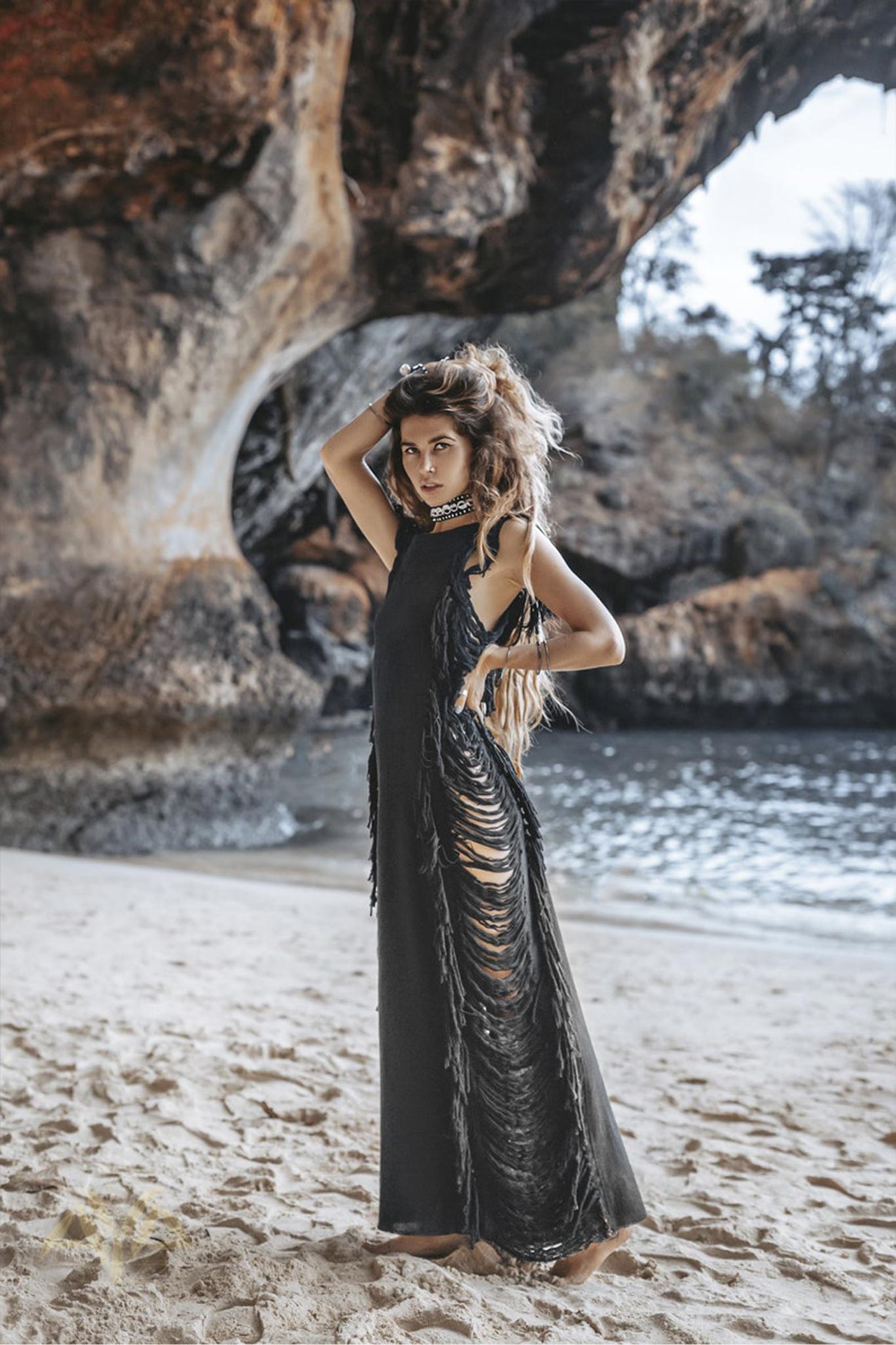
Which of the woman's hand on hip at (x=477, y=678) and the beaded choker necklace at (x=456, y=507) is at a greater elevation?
the beaded choker necklace at (x=456, y=507)

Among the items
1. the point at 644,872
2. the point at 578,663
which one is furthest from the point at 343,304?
the point at 578,663

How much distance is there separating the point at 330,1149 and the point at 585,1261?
0.94 m

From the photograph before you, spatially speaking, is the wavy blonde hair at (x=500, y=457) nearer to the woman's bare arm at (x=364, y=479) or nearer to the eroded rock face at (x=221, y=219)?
the woman's bare arm at (x=364, y=479)

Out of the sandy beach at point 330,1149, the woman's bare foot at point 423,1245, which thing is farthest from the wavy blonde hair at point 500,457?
the sandy beach at point 330,1149

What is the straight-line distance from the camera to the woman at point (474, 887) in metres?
2.11

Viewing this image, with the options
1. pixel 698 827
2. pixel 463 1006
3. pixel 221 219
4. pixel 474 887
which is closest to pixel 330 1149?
pixel 463 1006

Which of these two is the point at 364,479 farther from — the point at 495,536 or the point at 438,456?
the point at 495,536

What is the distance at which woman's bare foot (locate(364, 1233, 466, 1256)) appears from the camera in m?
2.19

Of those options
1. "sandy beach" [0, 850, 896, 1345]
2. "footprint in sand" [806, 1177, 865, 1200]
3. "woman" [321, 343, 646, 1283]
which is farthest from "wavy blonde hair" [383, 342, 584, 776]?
"footprint in sand" [806, 1177, 865, 1200]

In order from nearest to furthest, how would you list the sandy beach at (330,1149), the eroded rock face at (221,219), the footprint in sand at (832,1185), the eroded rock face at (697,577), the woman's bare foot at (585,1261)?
the sandy beach at (330,1149) → the woman's bare foot at (585,1261) → the footprint in sand at (832,1185) → the eroded rock face at (221,219) → the eroded rock face at (697,577)

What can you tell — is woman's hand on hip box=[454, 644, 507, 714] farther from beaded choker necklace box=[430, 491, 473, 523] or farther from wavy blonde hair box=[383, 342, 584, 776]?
beaded choker necklace box=[430, 491, 473, 523]

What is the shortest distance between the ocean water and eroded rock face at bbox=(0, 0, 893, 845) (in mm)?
2834

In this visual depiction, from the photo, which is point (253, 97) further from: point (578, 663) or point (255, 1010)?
point (578, 663)

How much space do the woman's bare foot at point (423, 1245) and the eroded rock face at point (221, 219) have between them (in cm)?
667
